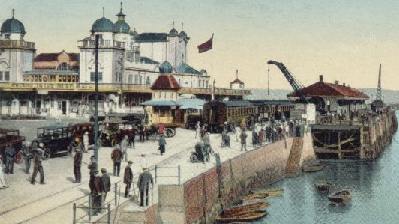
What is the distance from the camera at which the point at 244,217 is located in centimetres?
2911

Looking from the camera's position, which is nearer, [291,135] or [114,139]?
[114,139]

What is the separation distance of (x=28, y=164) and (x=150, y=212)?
891 centimetres

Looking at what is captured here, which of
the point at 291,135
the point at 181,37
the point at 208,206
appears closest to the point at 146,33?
the point at 181,37

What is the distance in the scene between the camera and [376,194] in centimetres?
4091

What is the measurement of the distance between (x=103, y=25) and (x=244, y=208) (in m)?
58.1

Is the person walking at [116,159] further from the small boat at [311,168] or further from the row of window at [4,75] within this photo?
the row of window at [4,75]

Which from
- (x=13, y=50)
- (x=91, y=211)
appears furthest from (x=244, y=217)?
(x=13, y=50)

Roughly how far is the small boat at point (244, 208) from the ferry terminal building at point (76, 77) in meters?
39.2

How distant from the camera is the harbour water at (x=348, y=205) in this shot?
32.4 meters

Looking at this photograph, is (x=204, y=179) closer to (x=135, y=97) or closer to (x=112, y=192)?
(x=112, y=192)

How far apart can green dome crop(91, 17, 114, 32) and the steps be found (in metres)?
Result: 39.9

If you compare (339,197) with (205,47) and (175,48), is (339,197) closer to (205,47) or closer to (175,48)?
(205,47)

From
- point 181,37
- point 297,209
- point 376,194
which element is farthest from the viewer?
point 181,37

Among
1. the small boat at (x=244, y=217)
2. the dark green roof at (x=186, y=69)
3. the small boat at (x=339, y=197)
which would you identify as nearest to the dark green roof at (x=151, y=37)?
the dark green roof at (x=186, y=69)
